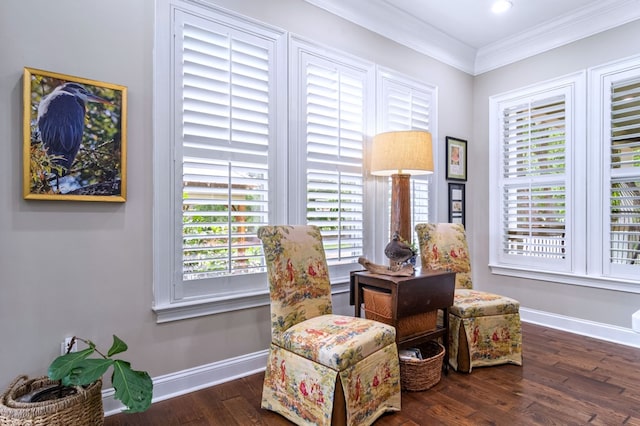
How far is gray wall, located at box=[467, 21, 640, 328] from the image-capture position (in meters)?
3.11

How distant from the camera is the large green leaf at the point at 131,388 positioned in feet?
4.87

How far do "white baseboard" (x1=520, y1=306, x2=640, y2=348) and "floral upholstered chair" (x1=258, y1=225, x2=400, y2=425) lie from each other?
233cm

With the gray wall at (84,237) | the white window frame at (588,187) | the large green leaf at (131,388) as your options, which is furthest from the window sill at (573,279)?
the large green leaf at (131,388)

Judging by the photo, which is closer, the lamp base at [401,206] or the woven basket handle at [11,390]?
the woven basket handle at [11,390]

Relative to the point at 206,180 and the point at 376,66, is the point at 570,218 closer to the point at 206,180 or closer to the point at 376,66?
the point at 376,66

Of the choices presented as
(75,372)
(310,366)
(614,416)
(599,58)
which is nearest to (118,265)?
(75,372)

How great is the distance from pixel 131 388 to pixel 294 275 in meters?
1.00

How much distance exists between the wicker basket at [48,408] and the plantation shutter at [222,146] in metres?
0.78

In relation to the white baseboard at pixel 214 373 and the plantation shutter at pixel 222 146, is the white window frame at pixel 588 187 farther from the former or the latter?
the plantation shutter at pixel 222 146

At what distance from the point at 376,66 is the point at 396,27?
0.46 metres

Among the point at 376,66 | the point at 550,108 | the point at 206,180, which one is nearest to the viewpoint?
the point at 206,180

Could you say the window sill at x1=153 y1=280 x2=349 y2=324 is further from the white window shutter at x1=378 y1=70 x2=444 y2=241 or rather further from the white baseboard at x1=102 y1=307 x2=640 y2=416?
the white window shutter at x1=378 y1=70 x2=444 y2=241

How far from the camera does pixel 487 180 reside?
4.02 meters

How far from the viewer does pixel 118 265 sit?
2012 millimetres
